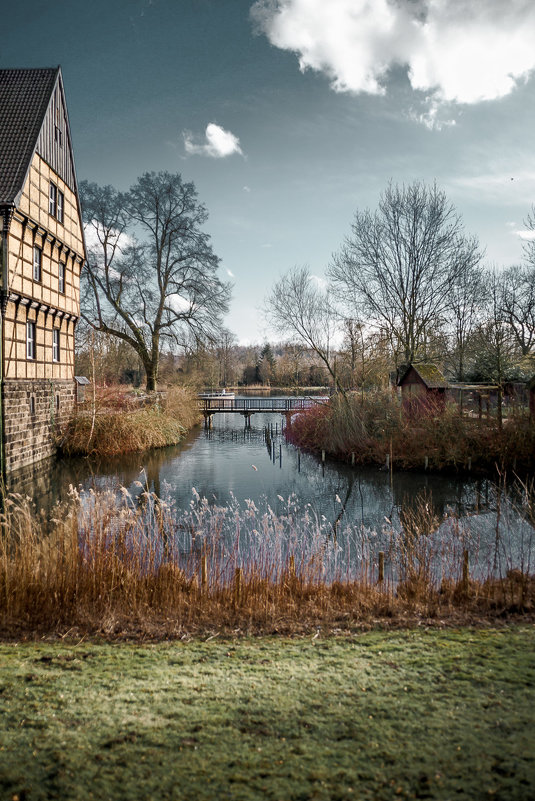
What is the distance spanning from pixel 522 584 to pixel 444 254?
2089 centimetres

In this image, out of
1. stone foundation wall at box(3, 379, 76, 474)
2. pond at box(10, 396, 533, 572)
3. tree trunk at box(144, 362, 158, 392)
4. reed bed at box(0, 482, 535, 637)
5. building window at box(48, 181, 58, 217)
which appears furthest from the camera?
tree trunk at box(144, 362, 158, 392)

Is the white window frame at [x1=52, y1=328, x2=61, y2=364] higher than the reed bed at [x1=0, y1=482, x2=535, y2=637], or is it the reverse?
the white window frame at [x1=52, y1=328, x2=61, y2=364]

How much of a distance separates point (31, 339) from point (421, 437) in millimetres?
12805

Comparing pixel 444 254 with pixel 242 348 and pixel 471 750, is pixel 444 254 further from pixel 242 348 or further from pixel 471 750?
pixel 242 348

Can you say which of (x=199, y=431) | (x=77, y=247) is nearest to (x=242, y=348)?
(x=199, y=431)

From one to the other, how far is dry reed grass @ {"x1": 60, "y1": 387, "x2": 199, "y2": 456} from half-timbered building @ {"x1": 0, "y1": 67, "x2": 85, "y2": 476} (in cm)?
70

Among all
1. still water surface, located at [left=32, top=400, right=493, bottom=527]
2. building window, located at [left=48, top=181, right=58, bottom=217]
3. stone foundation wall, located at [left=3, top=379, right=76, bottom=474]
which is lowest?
still water surface, located at [left=32, top=400, right=493, bottom=527]

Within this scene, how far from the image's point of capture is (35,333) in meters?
16.2

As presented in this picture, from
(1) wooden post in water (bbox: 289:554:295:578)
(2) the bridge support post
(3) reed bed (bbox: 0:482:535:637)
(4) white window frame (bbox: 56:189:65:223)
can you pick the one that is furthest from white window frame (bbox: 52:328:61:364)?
(1) wooden post in water (bbox: 289:554:295:578)

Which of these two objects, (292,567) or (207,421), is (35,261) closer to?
(292,567)

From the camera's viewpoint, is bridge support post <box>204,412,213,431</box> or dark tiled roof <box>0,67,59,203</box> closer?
dark tiled roof <box>0,67,59,203</box>

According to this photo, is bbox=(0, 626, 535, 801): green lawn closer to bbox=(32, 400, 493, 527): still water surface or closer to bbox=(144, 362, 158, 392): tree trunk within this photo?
bbox=(32, 400, 493, 527): still water surface

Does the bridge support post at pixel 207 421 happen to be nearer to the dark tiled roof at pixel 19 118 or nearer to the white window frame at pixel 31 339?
the white window frame at pixel 31 339

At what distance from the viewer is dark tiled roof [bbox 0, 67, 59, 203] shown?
14375 millimetres
